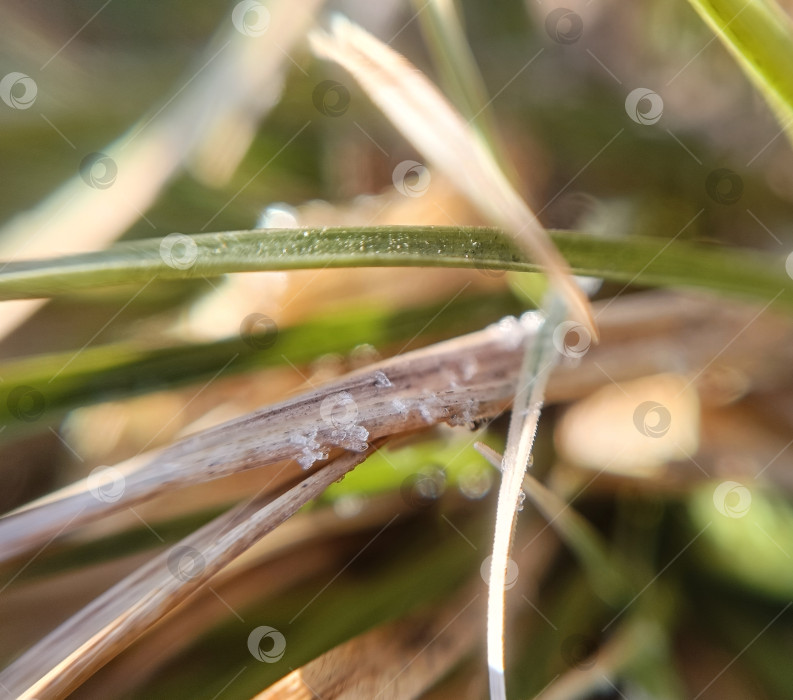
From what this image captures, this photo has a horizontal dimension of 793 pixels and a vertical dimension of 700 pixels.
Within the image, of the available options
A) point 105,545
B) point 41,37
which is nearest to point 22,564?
point 105,545
